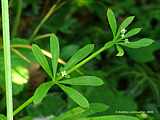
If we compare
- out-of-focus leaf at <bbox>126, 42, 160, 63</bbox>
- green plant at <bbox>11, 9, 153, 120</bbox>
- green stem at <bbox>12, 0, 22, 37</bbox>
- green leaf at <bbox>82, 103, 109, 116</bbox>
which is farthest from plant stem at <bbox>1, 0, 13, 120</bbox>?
out-of-focus leaf at <bbox>126, 42, 160, 63</bbox>

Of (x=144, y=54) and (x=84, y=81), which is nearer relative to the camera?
(x=84, y=81)

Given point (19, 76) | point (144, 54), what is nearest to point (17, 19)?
point (19, 76)

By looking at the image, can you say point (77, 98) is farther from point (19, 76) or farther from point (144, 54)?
point (144, 54)

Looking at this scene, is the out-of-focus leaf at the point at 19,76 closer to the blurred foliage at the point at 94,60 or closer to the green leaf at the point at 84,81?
the blurred foliage at the point at 94,60

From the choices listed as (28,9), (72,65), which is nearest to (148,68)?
(28,9)

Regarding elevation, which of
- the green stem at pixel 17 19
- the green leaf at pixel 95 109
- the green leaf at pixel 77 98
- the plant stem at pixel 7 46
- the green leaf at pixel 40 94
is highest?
the green stem at pixel 17 19

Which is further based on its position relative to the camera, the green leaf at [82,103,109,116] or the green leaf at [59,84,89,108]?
the green leaf at [82,103,109,116]

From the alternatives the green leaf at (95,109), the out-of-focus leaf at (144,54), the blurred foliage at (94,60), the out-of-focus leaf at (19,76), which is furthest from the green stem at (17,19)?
the green leaf at (95,109)

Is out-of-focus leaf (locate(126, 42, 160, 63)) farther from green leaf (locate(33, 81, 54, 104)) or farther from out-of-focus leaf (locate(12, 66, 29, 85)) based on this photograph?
green leaf (locate(33, 81, 54, 104))

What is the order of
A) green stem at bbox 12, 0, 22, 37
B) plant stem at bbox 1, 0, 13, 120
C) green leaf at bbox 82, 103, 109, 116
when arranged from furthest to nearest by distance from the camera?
green stem at bbox 12, 0, 22, 37 < green leaf at bbox 82, 103, 109, 116 < plant stem at bbox 1, 0, 13, 120

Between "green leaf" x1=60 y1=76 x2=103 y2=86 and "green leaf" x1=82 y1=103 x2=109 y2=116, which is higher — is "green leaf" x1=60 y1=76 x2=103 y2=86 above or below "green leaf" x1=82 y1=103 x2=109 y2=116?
above
